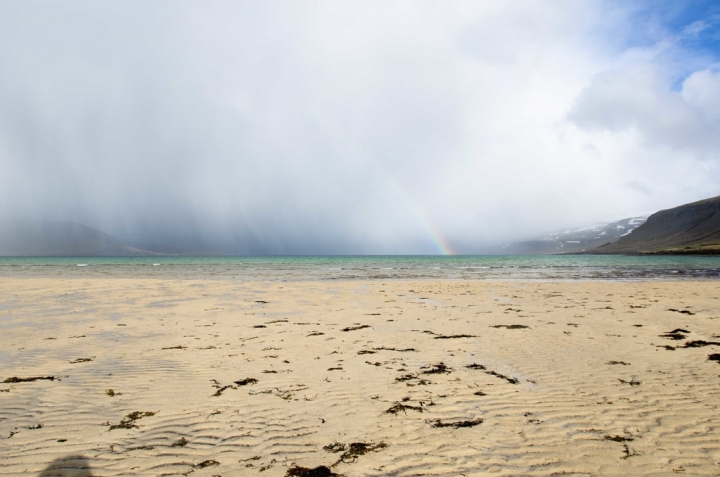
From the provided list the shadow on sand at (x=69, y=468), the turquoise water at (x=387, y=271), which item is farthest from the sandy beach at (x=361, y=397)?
the turquoise water at (x=387, y=271)

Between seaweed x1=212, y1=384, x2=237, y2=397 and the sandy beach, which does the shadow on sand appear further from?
seaweed x1=212, y1=384, x2=237, y2=397

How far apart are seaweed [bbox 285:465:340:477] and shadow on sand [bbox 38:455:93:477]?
7.12 feet

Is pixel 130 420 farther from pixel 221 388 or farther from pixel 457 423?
pixel 457 423

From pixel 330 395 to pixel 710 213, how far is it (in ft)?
814

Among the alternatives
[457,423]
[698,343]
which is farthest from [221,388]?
[698,343]

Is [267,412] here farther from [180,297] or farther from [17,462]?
[180,297]

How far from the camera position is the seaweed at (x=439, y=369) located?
731cm

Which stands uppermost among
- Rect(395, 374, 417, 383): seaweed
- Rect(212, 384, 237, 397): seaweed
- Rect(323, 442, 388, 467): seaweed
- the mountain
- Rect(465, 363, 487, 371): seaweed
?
the mountain

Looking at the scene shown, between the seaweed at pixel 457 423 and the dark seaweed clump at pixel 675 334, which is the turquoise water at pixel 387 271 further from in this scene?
the seaweed at pixel 457 423

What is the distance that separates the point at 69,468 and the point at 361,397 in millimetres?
3797

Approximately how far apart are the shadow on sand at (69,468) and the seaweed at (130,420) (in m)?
0.69

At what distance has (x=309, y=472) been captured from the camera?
400cm

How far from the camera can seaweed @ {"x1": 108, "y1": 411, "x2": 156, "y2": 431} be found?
5.03 m

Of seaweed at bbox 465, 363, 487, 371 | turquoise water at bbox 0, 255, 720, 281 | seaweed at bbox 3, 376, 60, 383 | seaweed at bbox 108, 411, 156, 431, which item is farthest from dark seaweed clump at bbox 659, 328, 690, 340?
turquoise water at bbox 0, 255, 720, 281
